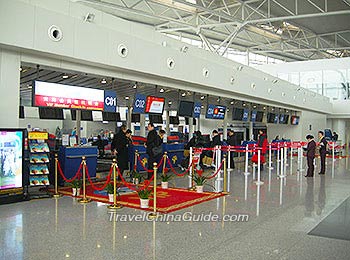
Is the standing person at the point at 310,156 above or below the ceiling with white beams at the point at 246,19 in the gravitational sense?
below

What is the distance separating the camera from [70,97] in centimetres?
955

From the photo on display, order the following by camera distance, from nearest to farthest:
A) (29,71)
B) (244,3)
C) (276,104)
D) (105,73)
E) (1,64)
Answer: (1,64) < (105,73) < (29,71) < (276,104) < (244,3)

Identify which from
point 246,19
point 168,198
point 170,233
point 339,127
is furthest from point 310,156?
point 339,127

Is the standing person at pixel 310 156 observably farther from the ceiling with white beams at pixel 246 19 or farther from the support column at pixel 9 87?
the support column at pixel 9 87

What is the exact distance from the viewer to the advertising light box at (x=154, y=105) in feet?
40.8

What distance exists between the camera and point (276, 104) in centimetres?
2216

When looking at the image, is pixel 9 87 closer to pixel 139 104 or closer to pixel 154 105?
pixel 139 104

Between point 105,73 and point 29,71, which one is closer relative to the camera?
point 105,73

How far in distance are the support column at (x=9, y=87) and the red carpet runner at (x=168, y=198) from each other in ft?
7.28

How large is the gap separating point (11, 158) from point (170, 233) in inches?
161

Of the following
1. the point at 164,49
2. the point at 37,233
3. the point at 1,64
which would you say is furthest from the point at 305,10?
the point at 37,233

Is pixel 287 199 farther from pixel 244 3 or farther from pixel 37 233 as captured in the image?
pixel 244 3

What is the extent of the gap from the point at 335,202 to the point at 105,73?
6.75 metres

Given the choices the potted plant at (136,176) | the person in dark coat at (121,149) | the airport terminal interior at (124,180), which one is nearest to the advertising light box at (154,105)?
the airport terminal interior at (124,180)
